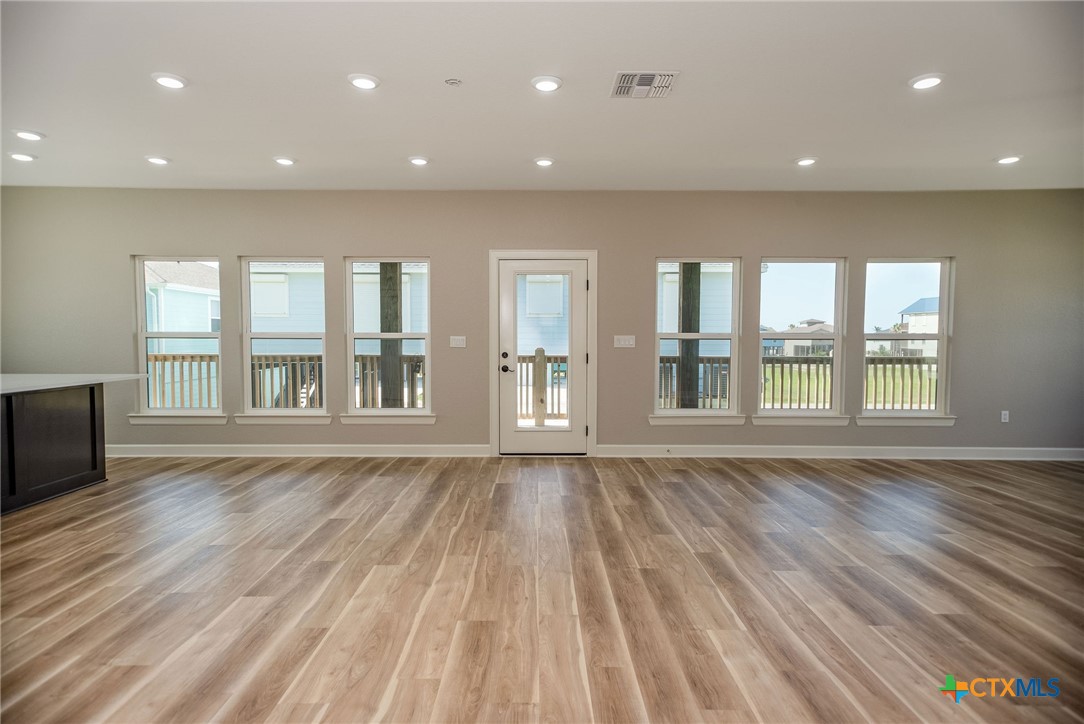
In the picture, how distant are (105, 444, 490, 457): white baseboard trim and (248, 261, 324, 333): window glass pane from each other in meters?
1.23

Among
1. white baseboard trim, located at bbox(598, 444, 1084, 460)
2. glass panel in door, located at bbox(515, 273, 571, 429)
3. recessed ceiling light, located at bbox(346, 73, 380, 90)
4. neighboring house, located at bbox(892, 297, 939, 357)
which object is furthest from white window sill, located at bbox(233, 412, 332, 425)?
neighboring house, located at bbox(892, 297, 939, 357)

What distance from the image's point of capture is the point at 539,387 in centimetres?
522

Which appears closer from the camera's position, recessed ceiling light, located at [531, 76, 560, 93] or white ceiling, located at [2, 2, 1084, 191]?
white ceiling, located at [2, 2, 1084, 191]

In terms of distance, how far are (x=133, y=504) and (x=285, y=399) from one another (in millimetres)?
1814

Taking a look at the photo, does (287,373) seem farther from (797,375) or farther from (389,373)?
(797,375)

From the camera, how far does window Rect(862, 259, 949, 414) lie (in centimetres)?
521

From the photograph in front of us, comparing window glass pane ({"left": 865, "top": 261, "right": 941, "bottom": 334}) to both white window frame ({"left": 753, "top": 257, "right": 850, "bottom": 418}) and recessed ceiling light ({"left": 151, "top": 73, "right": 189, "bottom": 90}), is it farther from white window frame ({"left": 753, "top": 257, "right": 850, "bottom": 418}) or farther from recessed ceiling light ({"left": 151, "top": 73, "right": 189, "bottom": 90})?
recessed ceiling light ({"left": 151, "top": 73, "right": 189, "bottom": 90})

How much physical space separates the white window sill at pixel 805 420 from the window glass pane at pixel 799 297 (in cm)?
89

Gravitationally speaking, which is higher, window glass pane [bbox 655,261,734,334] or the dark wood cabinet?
window glass pane [bbox 655,261,734,334]

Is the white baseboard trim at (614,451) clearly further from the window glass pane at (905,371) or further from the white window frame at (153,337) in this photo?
the window glass pane at (905,371)

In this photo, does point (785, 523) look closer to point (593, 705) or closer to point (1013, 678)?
point (1013, 678)

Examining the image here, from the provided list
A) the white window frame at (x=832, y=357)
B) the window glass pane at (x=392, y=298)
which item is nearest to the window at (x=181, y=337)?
the window glass pane at (x=392, y=298)

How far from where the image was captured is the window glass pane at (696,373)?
5242 millimetres

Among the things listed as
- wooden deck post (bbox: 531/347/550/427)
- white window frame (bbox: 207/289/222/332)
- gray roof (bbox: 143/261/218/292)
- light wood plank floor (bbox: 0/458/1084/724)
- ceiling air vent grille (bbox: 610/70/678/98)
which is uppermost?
ceiling air vent grille (bbox: 610/70/678/98)
